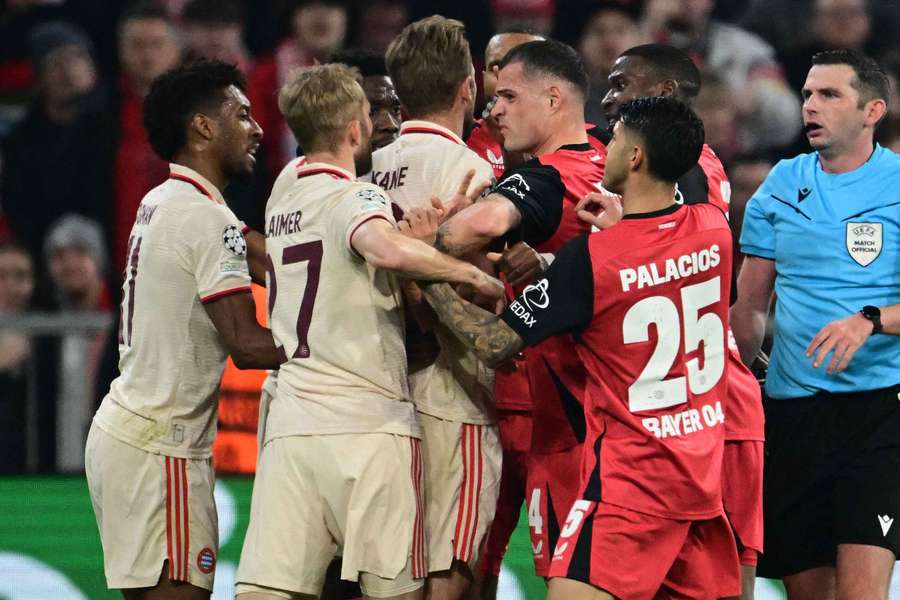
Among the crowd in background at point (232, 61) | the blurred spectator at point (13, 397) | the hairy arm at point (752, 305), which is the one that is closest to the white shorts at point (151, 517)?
the hairy arm at point (752, 305)

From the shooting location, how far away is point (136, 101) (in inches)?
398

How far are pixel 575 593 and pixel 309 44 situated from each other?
636 centimetres

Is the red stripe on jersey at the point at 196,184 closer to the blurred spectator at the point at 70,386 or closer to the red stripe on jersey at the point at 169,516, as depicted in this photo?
the red stripe on jersey at the point at 169,516

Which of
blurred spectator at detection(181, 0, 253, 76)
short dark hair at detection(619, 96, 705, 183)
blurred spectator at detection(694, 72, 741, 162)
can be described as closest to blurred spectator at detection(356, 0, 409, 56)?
blurred spectator at detection(181, 0, 253, 76)

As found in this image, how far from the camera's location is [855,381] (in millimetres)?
5707

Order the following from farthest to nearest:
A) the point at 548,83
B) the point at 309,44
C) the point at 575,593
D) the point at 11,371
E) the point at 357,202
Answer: the point at 309,44
the point at 11,371
the point at 548,83
the point at 357,202
the point at 575,593

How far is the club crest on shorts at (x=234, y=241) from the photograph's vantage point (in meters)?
5.34

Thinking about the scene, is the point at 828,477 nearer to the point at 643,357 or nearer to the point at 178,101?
the point at 643,357

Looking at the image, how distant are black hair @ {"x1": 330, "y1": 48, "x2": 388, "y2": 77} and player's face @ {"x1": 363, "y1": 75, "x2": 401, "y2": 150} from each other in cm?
13

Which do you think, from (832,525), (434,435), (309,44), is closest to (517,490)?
(434,435)

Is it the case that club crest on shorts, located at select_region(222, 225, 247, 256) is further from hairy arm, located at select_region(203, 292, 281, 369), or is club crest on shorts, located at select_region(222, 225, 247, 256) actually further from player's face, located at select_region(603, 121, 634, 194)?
player's face, located at select_region(603, 121, 634, 194)

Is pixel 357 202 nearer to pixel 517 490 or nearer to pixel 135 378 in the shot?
pixel 135 378

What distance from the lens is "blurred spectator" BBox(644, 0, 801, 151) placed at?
10.4m

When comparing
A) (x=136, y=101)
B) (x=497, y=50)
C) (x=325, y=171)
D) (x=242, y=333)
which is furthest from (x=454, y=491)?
(x=136, y=101)
